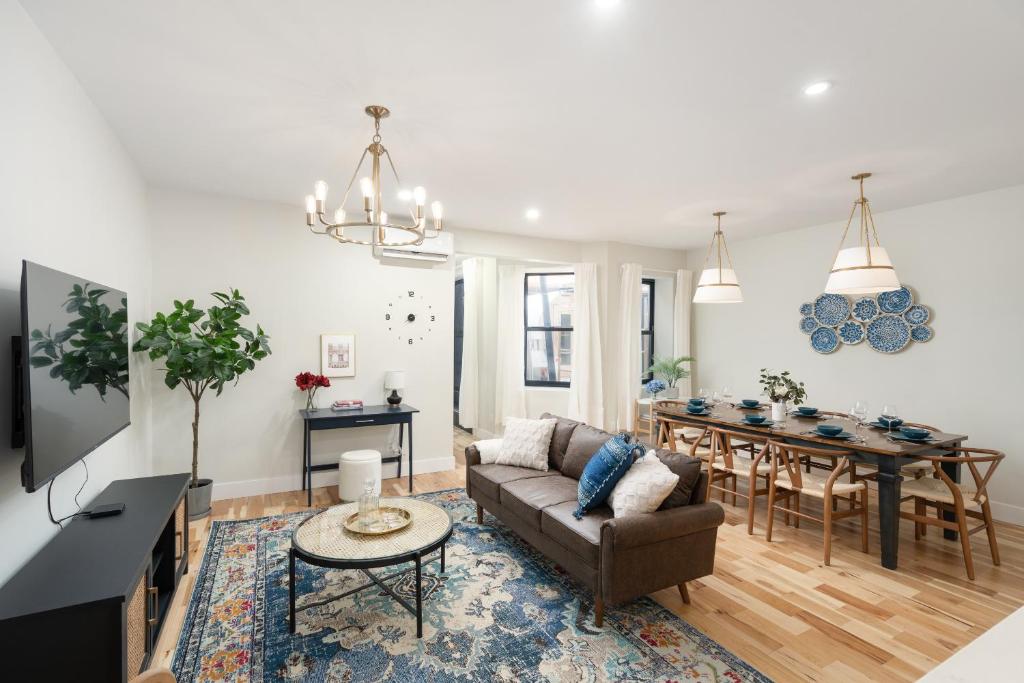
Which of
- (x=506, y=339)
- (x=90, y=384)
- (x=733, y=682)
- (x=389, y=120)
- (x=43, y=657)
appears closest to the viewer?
(x=43, y=657)

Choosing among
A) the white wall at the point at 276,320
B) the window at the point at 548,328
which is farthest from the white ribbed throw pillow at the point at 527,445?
→ the window at the point at 548,328

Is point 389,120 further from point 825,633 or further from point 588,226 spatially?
point 825,633

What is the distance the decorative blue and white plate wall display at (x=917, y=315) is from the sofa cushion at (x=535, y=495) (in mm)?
3571

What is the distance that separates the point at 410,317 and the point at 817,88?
12.4 ft

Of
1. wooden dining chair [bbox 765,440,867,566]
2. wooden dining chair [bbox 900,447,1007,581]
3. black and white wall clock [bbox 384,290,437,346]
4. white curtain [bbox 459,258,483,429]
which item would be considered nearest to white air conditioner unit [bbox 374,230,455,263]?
black and white wall clock [bbox 384,290,437,346]

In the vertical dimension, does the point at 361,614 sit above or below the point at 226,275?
below

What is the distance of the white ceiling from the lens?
1899 millimetres

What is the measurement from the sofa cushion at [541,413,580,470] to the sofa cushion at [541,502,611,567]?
77cm

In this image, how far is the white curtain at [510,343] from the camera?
6.77 metres

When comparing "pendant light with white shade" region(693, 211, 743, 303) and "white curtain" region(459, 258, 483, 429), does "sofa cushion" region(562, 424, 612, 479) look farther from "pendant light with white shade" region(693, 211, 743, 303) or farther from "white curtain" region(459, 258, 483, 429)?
"white curtain" region(459, 258, 483, 429)

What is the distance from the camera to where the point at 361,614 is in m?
2.56

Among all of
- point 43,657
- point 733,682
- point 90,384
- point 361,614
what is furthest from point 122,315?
point 733,682

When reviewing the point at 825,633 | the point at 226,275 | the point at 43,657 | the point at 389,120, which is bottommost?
the point at 825,633

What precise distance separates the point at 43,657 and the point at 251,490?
3016 millimetres
